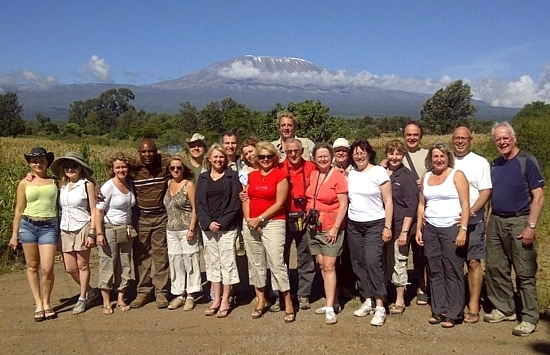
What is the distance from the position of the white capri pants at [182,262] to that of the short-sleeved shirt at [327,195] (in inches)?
52.9

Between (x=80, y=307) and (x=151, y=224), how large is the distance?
44.3 inches

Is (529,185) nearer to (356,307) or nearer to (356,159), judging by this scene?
(356,159)

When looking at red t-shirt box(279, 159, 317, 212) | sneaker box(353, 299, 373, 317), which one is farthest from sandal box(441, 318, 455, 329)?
red t-shirt box(279, 159, 317, 212)

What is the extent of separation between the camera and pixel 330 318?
4793mm

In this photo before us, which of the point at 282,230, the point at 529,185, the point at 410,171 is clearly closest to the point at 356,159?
the point at 410,171

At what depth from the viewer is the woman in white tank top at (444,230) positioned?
4434mm

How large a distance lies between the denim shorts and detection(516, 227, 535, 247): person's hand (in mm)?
4387

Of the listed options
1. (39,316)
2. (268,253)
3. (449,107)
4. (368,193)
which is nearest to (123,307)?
(39,316)

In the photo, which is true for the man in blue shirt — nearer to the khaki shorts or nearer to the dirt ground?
the dirt ground

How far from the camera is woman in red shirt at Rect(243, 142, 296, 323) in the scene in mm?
4711

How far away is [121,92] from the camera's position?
105m

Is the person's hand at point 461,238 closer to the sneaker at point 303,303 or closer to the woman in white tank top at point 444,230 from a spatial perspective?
the woman in white tank top at point 444,230

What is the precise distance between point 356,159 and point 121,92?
107 meters

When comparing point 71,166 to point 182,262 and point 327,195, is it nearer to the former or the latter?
point 182,262
